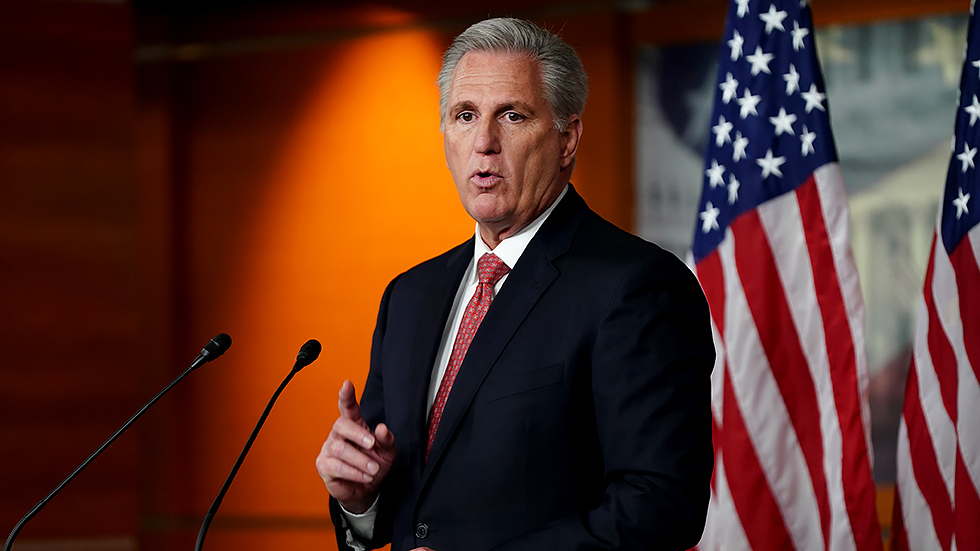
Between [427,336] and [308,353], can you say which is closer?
[308,353]

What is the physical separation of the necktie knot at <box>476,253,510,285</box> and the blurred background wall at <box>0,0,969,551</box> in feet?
8.64

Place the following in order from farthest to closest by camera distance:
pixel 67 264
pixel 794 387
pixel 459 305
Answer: pixel 67 264
pixel 794 387
pixel 459 305

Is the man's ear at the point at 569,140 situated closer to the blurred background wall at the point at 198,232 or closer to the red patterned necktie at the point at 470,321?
the red patterned necktie at the point at 470,321

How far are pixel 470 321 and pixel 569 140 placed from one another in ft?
A: 1.19

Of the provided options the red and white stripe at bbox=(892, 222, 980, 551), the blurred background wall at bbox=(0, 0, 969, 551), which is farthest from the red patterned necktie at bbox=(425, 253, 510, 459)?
the blurred background wall at bbox=(0, 0, 969, 551)

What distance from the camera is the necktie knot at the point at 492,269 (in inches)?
64.5

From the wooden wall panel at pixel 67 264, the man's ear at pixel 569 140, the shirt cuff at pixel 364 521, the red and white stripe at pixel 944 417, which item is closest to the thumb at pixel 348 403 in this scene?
the shirt cuff at pixel 364 521

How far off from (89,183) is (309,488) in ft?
5.86

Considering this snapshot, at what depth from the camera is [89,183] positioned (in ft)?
15.2

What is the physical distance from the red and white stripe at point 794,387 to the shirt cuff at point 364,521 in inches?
45.3

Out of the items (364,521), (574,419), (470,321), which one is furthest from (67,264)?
(574,419)

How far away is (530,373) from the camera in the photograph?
147 centimetres

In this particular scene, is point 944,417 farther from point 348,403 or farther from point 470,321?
point 348,403

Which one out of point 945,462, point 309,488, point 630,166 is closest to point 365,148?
point 630,166
